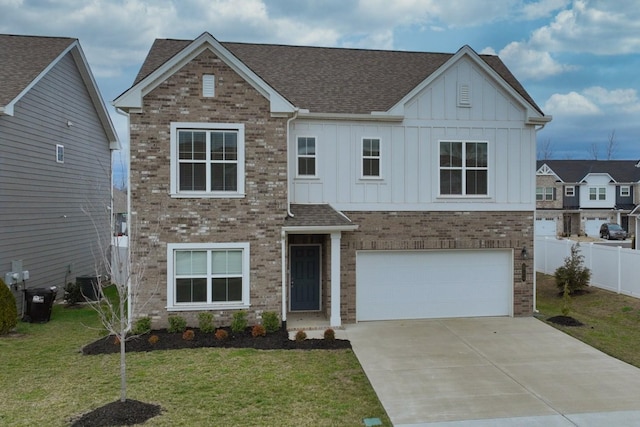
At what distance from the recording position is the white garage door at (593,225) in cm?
4422

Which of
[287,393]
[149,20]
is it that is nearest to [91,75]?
[149,20]

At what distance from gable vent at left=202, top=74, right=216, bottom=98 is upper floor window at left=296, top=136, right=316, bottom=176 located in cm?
263

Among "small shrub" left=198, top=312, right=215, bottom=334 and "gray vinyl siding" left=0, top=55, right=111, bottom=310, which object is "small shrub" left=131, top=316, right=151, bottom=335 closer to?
"small shrub" left=198, top=312, right=215, bottom=334

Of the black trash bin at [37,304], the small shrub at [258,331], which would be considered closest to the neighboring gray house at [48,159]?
the black trash bin at [37,304]

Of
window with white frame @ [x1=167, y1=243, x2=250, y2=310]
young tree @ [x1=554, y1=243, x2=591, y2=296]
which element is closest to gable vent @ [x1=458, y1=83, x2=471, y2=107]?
young tree @ [x1=554, y1=243, x2=591, y2=296]

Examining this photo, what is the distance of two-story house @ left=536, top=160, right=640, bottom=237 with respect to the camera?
4416cm

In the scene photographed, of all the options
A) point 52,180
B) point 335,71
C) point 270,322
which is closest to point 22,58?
point 52,180

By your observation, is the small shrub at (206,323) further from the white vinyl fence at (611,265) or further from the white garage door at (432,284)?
the white vinyl fence at (611,265)

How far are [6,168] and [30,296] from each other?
3.77m

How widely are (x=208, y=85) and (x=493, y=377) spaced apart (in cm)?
919

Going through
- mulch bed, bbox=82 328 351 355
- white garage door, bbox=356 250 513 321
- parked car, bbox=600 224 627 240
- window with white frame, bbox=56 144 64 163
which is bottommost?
mulch bed, bbox=82 328 351 355

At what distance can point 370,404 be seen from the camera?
7418mm

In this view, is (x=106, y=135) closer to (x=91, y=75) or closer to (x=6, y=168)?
(x=91, y=75)

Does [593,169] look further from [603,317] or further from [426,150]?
[426,150]
